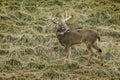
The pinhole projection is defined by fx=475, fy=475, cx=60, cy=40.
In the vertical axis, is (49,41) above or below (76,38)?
below

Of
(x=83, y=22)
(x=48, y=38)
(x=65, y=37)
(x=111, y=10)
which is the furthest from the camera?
(x=111, y=10)

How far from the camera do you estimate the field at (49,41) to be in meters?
10.4

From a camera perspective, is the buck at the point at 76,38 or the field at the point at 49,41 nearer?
the field at the point at 49,41

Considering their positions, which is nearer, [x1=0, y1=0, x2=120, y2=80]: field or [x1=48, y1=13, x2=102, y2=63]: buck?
[x1=0, y1=0, x2=120, y2=80]: field

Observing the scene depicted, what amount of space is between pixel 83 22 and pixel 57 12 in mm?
874

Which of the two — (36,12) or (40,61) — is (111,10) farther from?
(40,61)

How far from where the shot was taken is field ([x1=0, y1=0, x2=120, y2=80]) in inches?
408

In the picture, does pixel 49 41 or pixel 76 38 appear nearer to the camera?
pixel 76 38

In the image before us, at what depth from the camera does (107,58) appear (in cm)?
1137

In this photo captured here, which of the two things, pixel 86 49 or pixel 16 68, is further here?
pixel 86 49

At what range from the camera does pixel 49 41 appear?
11883mm

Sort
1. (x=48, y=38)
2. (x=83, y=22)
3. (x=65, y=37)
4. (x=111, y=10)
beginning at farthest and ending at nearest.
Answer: (x=111, y=10), (x=83, y=22), (x=48, y=38), (x=65, y=37)

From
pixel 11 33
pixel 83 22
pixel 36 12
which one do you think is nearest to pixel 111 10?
pixel 83 22

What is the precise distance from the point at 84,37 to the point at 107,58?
0.93m
